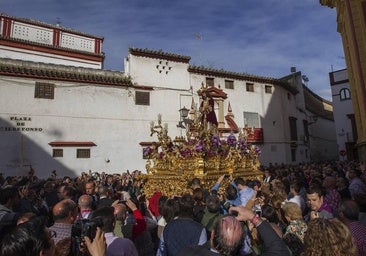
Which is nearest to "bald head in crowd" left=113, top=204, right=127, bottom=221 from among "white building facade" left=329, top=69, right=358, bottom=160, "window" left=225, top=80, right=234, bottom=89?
"window" left=225, top=80, right=234, bottom=89

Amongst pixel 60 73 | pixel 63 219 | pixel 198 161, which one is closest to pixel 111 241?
pixel 63 219

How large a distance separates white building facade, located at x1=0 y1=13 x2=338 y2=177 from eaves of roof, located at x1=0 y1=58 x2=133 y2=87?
0.06 metres

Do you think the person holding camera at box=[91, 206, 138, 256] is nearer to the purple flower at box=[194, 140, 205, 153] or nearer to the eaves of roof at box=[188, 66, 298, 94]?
the purple flower at box=[194, 140, 205, 153]

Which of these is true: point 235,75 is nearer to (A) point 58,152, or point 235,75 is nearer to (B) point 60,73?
(B) point 60,73

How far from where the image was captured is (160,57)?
2183 centimetres

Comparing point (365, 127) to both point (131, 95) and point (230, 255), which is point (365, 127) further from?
point (131, 95)

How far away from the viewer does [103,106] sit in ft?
63.2

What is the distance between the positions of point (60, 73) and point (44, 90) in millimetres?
1566

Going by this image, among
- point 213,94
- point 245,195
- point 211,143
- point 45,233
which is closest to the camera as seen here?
point 45,233

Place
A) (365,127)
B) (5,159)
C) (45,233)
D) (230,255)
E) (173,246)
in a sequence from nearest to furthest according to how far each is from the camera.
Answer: (45,233) < (230,255) < (173,246) < (365,127) < (5,159)

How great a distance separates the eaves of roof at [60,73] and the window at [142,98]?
1027mm

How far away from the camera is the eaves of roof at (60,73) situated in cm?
1656

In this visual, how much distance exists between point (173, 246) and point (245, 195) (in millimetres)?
3674

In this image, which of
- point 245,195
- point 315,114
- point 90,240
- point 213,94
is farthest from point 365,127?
point 315,114
